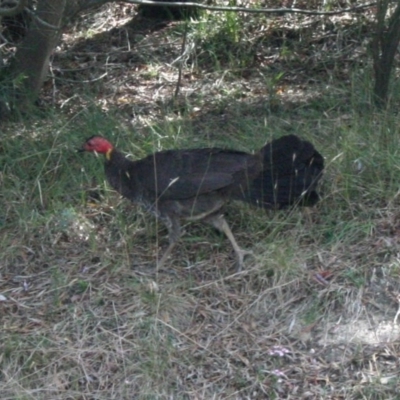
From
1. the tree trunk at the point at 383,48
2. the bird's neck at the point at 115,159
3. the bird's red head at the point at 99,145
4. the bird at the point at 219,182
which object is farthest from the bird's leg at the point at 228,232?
the tree trunk at the point at 383,48

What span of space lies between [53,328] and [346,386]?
164 cm

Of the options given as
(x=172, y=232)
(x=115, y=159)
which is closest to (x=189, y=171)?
(x=172, y=232)

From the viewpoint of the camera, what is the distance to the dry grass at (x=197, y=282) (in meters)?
5.42

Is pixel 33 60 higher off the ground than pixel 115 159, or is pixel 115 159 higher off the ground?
pixel 115 159

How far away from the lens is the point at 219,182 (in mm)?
5996

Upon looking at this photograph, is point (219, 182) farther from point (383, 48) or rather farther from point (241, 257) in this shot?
point (383, 48)

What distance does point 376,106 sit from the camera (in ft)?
24.8

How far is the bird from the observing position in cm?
603

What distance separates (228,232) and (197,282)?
1.20 ft

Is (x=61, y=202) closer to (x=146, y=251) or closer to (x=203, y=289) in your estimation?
(x=146, y=251)

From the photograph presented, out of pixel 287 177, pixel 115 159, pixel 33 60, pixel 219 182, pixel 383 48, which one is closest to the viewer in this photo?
pixel 219 182

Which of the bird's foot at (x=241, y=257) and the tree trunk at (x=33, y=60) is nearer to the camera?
the bird's foot at (x=241, y=257)

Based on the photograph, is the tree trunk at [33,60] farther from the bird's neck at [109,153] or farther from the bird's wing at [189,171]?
the bird's wing at [189,171]

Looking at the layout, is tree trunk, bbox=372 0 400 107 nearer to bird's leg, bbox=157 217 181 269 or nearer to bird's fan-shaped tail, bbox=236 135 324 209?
bird's fan-shaped tail, bbox=236 135 324 209
